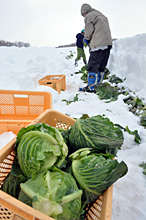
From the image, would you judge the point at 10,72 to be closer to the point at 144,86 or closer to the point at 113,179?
the point at 144,86

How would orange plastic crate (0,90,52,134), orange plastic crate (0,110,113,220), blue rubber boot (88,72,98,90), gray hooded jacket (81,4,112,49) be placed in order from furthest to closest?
1. blue rubber boot (88,72,98,90)
2. gray hooded jacket (81,4,112,49)
3. orange plastic crate (0,90,52,134)
4. orange plastic crate (0,110,113,220)

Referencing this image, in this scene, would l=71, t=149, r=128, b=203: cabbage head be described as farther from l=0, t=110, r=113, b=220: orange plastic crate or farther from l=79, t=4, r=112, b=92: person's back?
l=79, t=4, r=112, b=92: person's back

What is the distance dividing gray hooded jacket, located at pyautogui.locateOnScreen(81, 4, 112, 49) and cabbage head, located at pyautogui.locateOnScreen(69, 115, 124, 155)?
13.0 feet

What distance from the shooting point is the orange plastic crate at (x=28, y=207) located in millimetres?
735

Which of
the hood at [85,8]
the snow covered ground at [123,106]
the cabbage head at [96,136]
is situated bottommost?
the snow covered ground at [123,106]

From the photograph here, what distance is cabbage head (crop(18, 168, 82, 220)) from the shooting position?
879mm

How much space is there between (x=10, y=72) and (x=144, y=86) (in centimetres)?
428

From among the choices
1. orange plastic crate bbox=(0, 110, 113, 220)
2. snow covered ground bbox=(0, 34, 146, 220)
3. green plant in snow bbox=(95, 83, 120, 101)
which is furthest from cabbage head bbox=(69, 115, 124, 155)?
green plant in snow bbox=(95, 83, 120, 101)

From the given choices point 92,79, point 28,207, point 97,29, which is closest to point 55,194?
point 28,207

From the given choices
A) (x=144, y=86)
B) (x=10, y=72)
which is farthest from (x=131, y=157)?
(x=10, y=72)

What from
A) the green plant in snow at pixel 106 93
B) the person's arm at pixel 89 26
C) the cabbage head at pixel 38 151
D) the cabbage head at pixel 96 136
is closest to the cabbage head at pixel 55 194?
the cabbage head at pixel 38 151

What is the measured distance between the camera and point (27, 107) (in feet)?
8.05

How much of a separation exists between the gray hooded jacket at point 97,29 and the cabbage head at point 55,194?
448cm

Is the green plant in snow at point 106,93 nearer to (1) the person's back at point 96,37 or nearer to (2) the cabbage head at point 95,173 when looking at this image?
(1) the person's back at point 96,37
